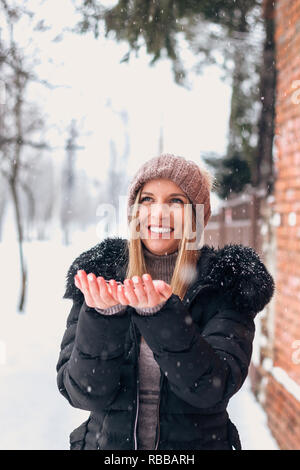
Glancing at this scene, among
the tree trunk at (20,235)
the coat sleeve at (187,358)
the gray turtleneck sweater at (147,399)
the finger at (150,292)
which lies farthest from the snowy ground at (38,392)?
the finger at (150,292)

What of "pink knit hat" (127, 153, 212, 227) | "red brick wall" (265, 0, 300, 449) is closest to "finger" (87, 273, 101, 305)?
"pink knit hat" (127, 153, 212, 227)

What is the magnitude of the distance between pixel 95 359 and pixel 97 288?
221mm

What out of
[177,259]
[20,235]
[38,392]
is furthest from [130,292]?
[20,235]

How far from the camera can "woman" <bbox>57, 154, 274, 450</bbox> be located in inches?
41.7

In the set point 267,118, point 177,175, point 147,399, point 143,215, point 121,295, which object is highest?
point 267,118

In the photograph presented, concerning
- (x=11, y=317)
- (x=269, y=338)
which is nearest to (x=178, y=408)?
(x=269, y=338)

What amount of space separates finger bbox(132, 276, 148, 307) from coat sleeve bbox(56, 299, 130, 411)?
4.5 inches

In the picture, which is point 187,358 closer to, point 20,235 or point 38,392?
point 38,392

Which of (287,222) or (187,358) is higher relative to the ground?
(287,222)

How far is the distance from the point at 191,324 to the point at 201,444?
0.40 meters

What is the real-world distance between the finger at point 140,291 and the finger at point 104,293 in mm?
71

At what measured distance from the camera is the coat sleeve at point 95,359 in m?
1.09

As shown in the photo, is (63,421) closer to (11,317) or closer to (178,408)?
(178,408)

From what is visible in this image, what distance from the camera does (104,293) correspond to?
100 cm
